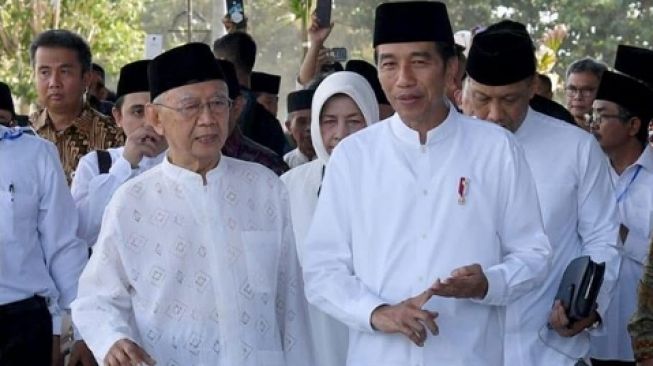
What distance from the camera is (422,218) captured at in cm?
482

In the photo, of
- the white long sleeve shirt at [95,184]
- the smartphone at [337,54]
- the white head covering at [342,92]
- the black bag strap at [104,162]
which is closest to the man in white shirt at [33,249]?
the white long sleeve shirt at [95,184]

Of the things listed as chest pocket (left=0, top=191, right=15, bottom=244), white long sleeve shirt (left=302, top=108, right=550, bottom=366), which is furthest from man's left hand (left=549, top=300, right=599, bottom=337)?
chest pocket (left=0, top=191, right=15, bottom=244)

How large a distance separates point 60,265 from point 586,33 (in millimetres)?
17577

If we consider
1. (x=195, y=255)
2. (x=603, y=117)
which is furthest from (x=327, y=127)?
(x=603, y=117)

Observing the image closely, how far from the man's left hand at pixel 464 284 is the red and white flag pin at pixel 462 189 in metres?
0.30

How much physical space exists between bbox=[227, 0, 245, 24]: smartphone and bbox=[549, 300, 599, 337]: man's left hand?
5764 millimetres

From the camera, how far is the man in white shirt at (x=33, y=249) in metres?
6.41

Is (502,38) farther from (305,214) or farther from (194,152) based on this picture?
(194,152)

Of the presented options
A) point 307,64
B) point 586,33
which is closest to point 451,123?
point 307,64

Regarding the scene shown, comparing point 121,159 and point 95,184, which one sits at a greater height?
point 121,159

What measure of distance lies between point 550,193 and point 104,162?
2.30 metres

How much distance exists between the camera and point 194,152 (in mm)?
5027

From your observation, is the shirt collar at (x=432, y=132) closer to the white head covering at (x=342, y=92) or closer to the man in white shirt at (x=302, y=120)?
the white head covering at (x=342, y=92)

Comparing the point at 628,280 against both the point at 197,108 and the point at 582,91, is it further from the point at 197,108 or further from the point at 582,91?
the point at 582,91
